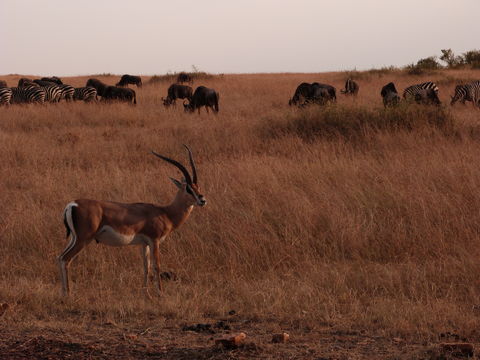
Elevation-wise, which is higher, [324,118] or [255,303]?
[324,118]

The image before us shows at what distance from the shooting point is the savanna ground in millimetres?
4500

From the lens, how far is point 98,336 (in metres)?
4.50

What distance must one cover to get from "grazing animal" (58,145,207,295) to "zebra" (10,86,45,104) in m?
16.7

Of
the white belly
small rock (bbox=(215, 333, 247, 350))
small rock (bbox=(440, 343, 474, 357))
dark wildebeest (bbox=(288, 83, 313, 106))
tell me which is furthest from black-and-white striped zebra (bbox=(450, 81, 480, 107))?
small rock (bbox=(215, 333, 247, 350))

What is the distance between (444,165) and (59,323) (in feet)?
18.7

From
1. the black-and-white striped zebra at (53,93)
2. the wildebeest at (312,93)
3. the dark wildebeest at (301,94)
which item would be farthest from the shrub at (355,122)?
the black-and-white striped zebra at (53,93)

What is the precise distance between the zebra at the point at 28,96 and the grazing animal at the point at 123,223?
54.8 ft

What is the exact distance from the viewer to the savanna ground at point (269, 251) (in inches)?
177

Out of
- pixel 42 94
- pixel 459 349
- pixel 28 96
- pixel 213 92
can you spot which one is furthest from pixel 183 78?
A: pixel 459 349

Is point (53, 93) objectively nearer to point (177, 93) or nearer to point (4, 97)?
point (4, 97)

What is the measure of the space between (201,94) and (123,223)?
13.8m

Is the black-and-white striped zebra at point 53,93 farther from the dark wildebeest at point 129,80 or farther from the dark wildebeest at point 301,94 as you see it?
the dark wildebeest at point 129,80

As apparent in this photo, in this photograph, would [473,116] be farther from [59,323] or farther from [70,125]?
[59,323]

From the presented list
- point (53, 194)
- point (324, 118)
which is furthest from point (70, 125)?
point (53, 194)
